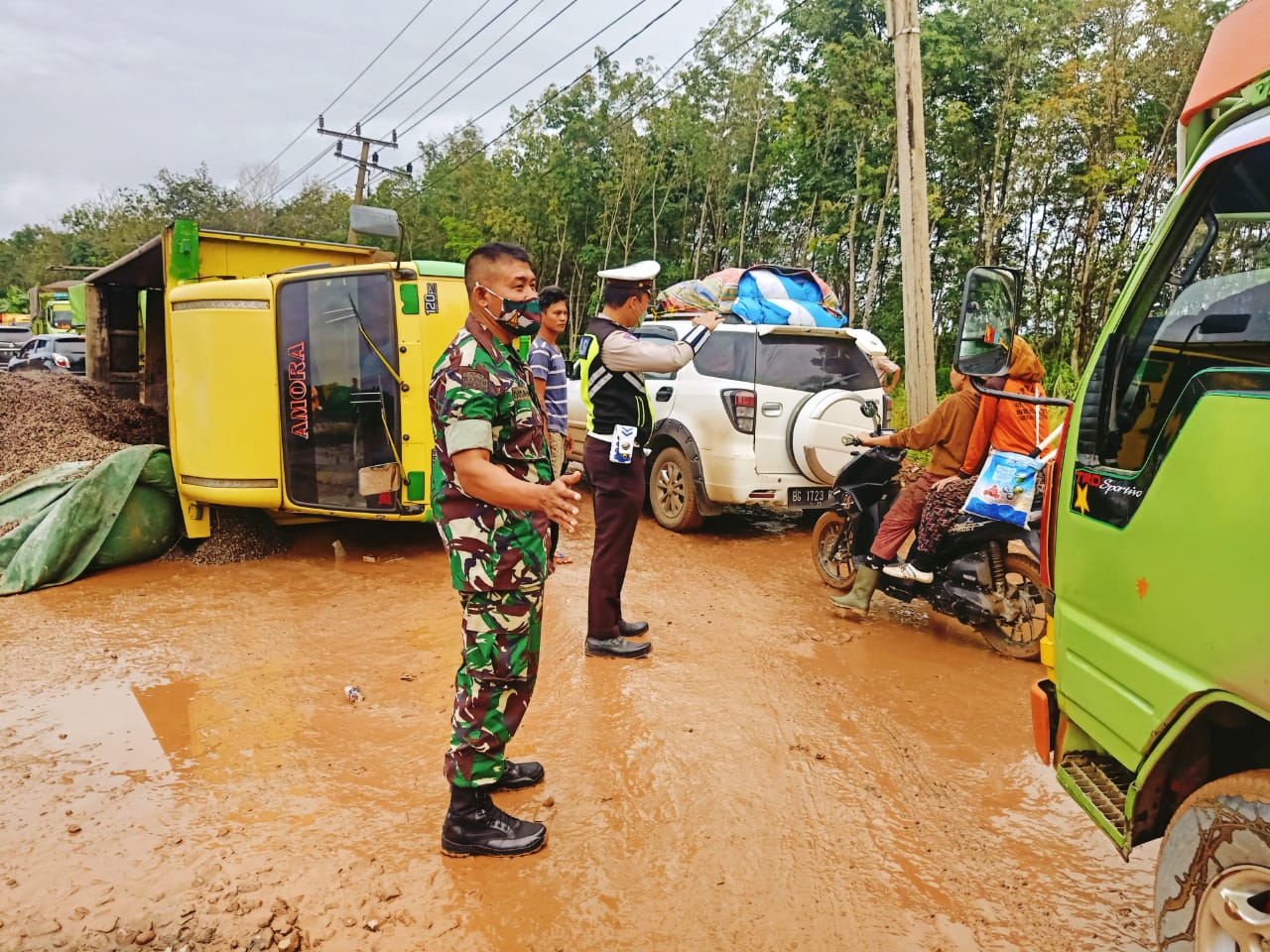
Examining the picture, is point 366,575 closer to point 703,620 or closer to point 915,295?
point 703,620

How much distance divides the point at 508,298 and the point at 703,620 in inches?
117

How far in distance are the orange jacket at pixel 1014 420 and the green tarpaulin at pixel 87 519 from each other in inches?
230

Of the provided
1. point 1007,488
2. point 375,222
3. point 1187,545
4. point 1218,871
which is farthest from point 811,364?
point 1218,871

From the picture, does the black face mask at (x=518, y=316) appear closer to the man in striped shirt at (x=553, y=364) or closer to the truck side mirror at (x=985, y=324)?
the truck side mirror at (x=985, y=324)

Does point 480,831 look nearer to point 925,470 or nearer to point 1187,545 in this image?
point 1187,545

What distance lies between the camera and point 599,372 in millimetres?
4250

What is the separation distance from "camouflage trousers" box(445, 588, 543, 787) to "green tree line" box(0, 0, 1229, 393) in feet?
27.0

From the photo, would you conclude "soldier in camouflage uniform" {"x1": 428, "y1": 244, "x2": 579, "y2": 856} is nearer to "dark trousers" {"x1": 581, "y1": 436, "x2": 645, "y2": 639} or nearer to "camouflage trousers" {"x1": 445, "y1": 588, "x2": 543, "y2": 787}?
"camouflage trousers" {"x1": 445, "y1": 588, "x2": 543, "y2": 787}

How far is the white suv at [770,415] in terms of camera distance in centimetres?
638

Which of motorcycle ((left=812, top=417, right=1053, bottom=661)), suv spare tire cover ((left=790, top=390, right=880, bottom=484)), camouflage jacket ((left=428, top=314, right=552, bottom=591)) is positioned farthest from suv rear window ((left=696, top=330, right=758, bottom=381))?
camouflage jacket ((left=428, top=314, right=552, bottom=591))

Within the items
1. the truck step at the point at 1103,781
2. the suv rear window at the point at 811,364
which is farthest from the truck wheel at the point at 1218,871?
the suv rear window at the point at 811,364

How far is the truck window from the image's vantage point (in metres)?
1.87

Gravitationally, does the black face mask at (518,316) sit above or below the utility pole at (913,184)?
below

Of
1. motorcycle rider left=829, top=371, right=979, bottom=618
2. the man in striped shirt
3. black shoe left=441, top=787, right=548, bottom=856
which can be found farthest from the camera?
Result: the man in striped shirt
